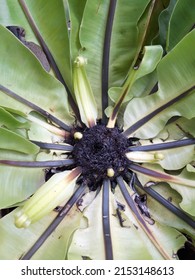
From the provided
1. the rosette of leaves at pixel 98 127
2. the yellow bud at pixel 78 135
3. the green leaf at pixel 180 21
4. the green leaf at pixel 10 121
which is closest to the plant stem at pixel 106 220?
the rosette of leaves at pixel 98 127

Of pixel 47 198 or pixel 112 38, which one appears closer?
pixel 47 198

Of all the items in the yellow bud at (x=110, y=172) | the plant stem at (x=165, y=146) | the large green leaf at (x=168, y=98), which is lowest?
the yellow bud at (x=110, y=172)

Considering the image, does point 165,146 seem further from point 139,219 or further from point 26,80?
point 26,80

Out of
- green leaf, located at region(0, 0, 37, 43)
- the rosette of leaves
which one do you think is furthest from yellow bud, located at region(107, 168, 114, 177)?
green leaf, located at region(0, 0, 37, 43)

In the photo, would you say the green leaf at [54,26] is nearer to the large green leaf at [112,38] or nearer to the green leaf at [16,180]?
the large green leaf at [112,38]

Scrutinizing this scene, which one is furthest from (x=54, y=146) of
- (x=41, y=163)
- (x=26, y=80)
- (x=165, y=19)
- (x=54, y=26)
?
(x=165, y=19)
